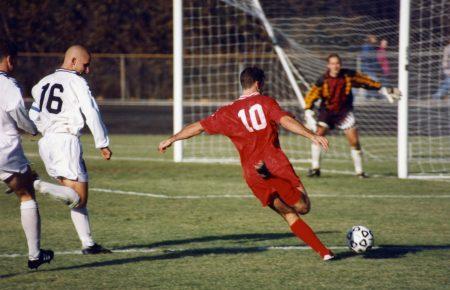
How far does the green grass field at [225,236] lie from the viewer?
7.17m

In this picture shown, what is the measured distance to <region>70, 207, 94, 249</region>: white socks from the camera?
26.1ft

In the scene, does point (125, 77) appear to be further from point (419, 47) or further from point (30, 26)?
point (419, 47)

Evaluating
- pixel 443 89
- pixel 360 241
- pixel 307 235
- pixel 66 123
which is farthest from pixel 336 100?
pixel 66 123

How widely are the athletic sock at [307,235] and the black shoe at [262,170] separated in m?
0.47

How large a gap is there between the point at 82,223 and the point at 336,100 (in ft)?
22.5

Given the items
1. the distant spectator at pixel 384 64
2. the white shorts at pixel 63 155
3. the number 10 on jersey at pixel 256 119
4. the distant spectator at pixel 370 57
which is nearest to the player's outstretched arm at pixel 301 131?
the number 10 on jersey at pixel 256 119

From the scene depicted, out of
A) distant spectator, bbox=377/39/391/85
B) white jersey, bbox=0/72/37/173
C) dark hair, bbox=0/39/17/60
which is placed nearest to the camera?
white jersey, bbox=0/72/37/173

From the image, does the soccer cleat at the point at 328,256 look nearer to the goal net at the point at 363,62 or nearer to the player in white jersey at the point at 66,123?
the player in white jersey at the point at 66,123

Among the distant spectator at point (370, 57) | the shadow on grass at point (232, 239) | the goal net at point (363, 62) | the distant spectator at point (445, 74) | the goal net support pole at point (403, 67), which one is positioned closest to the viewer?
the shadow on grass at point (232, 239)

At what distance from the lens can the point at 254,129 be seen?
25.5 ft

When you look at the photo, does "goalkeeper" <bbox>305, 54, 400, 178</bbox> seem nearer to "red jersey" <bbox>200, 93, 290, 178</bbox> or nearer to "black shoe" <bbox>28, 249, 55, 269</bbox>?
"red jersey" <bbox>200, 93, 290, 178</bbox>

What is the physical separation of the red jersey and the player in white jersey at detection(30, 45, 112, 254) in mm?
1091

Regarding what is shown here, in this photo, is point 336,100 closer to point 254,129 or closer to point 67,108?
point 254,129

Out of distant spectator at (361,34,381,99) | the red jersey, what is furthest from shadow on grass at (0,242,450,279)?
distant spectator at (361,34,381,99)
